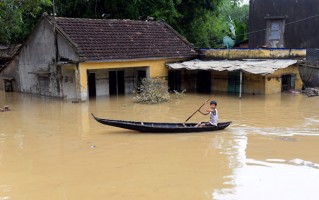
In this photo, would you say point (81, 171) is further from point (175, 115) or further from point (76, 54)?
point (76, 54)

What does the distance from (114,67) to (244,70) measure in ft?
20.1

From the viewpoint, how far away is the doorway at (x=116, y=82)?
68.0 feet

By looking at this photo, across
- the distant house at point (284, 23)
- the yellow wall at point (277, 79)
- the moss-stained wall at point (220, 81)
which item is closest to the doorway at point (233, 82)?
the moss-stained wall at point (220, 81)

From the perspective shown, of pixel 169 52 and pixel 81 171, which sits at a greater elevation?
pixel 169 52

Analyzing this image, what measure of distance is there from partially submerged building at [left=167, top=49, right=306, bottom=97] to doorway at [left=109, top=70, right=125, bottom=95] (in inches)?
104

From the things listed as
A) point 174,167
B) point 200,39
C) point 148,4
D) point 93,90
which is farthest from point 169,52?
point 174,167

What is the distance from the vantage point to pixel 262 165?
8.62 meters

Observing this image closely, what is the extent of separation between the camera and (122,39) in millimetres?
20203

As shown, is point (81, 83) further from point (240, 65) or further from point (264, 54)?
point (264, 54)

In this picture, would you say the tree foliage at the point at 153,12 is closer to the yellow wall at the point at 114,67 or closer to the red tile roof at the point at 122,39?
the red tile roof at the point at 122,39

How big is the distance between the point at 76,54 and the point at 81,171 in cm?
1019

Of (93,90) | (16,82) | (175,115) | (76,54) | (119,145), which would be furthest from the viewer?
(16,82)

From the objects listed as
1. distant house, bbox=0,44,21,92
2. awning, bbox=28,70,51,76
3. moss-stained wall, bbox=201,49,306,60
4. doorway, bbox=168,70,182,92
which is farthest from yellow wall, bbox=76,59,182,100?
distant house, bbox=0,44,21,92

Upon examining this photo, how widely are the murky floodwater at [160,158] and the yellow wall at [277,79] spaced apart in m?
3.91
